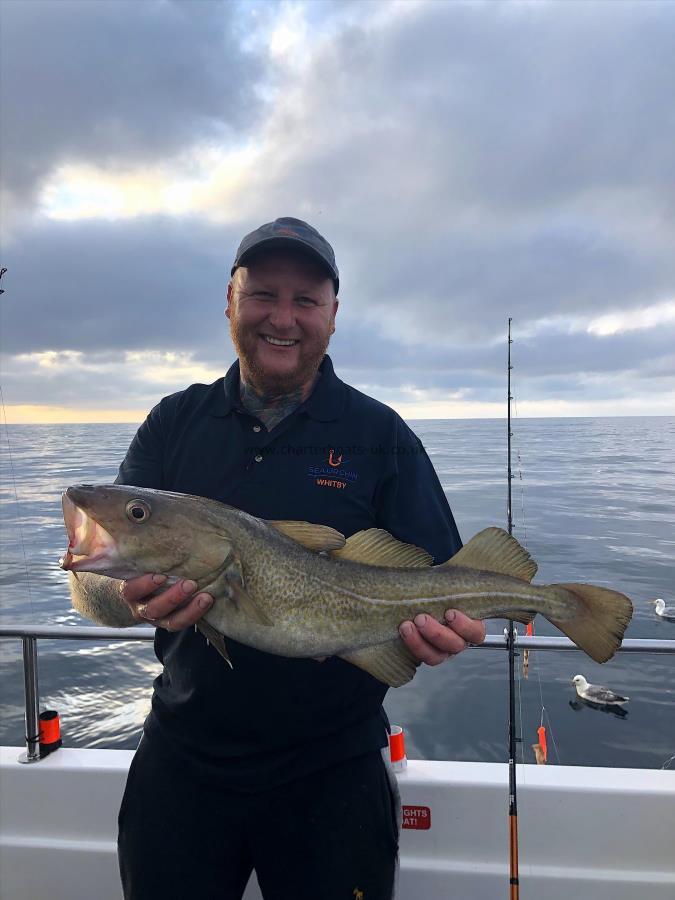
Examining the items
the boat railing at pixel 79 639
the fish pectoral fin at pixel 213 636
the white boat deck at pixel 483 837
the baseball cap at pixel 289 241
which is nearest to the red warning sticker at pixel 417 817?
the white boat deck at pixel 483 837

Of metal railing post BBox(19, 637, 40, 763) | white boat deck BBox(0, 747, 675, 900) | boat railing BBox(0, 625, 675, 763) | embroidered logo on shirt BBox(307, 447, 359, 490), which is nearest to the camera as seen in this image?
embroidered logo on shirt BBox(307, 447, 359, 490)

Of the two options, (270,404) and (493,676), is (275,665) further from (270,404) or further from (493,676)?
(493,676)

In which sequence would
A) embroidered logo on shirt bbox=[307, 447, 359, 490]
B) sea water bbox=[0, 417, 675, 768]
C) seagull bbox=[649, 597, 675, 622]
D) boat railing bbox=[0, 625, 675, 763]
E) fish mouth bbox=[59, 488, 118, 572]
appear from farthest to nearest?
seagull bbox=[649, 597, 675, 622], sea water bbox=[0, 417, 675, 768], boat railing bbox=[0, 625, 675, 763], embroidered logo on shirt bbox=[307, 447, 359, 490], fish mouth bbox=[59, 488, 118, 572]

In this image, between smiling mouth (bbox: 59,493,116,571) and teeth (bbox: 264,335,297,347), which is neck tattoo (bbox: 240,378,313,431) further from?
smiling mouth (bbox: 59,493,116,571)

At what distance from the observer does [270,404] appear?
3180 millimetres

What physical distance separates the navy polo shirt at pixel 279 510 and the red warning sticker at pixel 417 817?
4.36 feet

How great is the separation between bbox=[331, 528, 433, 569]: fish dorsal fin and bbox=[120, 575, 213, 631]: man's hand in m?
0.67

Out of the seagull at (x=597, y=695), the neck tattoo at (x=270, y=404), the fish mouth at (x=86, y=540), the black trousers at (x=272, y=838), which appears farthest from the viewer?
the seagull at (x=597, y=695)

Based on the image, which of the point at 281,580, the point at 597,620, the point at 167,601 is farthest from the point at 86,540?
the point at 597,620

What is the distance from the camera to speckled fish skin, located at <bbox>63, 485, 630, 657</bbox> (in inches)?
94.3

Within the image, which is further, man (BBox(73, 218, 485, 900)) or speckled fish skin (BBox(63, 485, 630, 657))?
man (BBox(73, 218, 485, 900))

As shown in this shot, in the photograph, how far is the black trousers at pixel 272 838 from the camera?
8.49 feet

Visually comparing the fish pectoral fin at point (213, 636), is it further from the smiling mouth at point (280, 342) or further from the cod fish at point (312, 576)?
the smiling mouth at point (280, 342)

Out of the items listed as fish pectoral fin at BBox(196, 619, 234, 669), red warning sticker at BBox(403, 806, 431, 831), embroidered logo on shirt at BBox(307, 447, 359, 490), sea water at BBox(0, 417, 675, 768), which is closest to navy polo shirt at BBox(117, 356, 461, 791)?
embroidered logo on shirt at BBox(307, 447, 359, 490)
